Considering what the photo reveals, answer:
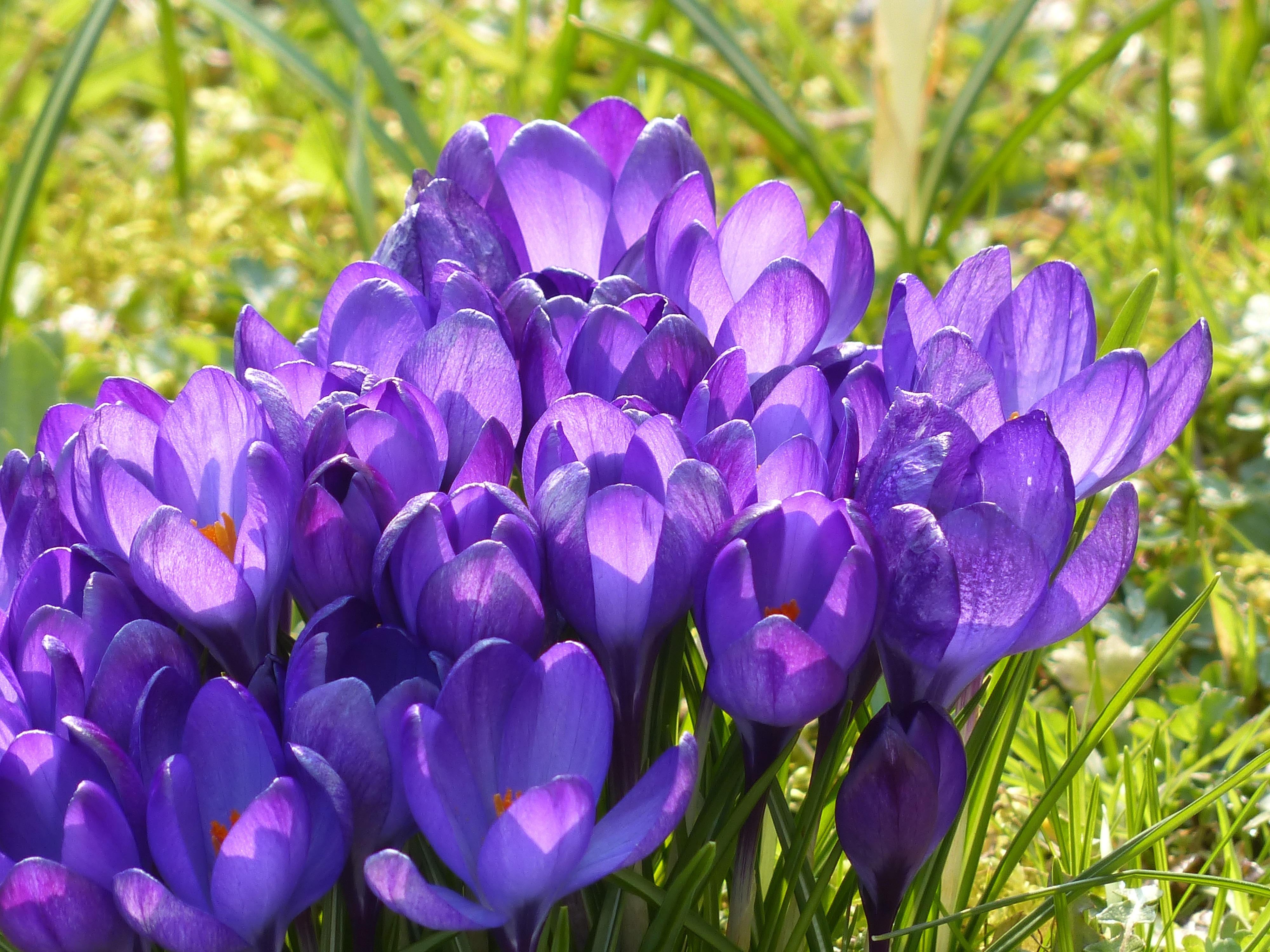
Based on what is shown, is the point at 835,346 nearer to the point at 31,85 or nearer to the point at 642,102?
the point at 642,102

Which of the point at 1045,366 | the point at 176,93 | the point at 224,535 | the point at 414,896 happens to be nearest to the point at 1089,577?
the point at 1045,366

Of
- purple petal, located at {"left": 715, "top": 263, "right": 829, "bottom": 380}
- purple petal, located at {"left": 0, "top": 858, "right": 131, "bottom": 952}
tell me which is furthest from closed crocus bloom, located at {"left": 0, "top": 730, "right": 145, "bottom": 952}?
purple petal, located at {"left": 715, "top": 263, "right": 829, "bottom": 380}

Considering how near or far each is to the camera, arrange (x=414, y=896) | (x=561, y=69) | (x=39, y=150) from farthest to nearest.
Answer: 1. (x=561, y=69)
2. (x=39, y=150)
3. (x=414, y=896)

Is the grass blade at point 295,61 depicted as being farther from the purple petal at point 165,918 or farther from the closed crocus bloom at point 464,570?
the purple petal at point 165,918

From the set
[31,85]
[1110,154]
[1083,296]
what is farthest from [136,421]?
[31,85]

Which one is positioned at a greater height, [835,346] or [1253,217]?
[835,346]

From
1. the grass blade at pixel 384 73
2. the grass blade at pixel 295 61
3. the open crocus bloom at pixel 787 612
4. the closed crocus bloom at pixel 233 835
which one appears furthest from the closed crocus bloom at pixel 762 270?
the grass blade at pixel 295 61

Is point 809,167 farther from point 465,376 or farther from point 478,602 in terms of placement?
point 478,602

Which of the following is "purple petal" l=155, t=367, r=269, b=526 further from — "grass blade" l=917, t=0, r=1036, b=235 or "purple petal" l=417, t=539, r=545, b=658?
"grass blade" l=917, t=0, r=1036, b=235

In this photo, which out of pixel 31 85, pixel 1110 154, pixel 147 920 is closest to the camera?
pixel 147 920
